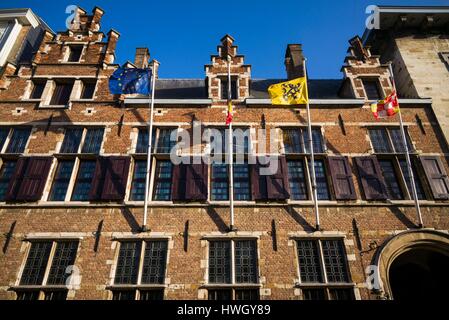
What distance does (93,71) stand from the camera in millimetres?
13531

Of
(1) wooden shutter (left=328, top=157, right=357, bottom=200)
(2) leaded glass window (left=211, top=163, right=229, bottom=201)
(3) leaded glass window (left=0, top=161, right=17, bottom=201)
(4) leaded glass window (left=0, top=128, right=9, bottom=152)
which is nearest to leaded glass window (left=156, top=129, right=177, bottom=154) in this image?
(2) leaded glass window (left=211, top=163, right=229, bottom=201)

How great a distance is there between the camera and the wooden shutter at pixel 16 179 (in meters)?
10.6

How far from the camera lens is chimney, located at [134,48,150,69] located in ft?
50.5

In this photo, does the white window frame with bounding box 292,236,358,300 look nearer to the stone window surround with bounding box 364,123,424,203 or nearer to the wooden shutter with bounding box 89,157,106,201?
the stone window surround with bounding box 364,123,424,203

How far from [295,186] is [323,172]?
1260mm

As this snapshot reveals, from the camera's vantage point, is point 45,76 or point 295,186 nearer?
point 295,186

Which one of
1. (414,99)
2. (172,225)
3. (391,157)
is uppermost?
(414,99)

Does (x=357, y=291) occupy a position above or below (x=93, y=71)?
below

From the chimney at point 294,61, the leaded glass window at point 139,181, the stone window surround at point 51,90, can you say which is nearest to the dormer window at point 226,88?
the chimney at point 294,61

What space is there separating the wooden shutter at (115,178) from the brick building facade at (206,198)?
38 millimetres

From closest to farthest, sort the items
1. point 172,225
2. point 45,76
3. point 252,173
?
1. point 172,225
2. point 252,173
3. point 45,76

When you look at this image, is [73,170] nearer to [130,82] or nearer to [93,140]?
[93,140]

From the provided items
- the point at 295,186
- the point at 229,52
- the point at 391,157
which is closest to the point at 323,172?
the point at 295,186
